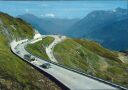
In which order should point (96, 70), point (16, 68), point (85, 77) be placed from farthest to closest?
point (96, 70) → point (85, 77) → point (16, 68)

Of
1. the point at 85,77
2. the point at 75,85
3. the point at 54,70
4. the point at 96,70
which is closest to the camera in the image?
the point at 75,85

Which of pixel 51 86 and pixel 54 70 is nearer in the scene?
pixel 51 86

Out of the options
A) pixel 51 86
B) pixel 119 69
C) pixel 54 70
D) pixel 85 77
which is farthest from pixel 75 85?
pixel 119 69

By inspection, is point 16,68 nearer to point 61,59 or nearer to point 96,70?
point 61,59

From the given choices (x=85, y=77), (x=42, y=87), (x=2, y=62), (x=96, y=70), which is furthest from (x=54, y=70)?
(x=96, y=70)

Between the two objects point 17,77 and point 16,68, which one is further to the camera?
point 16,68

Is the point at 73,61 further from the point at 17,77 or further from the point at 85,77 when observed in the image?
the point at 17,77

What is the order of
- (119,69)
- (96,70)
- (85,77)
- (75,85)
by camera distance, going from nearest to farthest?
(75,85), (85,77), (96,70), (119,69)

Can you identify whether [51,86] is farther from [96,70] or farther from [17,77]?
[96,70]

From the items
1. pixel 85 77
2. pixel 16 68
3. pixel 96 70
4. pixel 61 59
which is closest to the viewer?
pixel 16 68

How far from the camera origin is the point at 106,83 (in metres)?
69.2

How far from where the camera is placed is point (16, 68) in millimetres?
72500

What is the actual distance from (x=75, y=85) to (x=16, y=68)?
1321cm

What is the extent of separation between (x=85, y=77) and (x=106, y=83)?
381 inches
